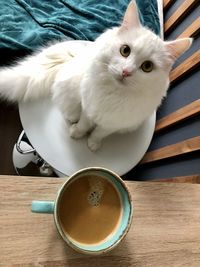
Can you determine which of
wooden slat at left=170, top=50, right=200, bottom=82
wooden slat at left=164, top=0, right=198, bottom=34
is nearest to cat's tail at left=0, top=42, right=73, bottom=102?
wooden slat at left=170, top=50, right=200, bottom=82

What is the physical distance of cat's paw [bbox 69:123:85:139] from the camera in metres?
0.92

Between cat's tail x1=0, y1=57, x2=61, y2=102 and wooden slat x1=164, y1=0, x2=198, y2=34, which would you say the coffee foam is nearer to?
cat's tail x1=0, y1=57, x2=61, y2=102

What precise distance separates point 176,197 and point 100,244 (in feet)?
0.73

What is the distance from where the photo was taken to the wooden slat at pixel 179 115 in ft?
2.88

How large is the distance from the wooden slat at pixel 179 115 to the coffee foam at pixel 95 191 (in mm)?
464

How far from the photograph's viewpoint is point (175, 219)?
62cm

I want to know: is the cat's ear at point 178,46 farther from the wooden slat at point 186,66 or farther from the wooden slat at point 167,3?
the wooden slat at point 167,3

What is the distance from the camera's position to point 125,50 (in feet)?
2.33

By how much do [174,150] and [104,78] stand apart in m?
0.39

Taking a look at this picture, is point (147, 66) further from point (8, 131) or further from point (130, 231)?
point (8, 131)

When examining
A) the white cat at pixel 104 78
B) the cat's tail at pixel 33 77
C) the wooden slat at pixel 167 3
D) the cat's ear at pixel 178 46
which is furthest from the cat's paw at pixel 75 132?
the wooden slat at pixel 167 3

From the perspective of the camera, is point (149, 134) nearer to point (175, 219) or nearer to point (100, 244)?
point (175, 219)

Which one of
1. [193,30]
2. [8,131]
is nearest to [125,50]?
[193,30]

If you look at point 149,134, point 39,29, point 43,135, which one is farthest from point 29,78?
point 149,134
